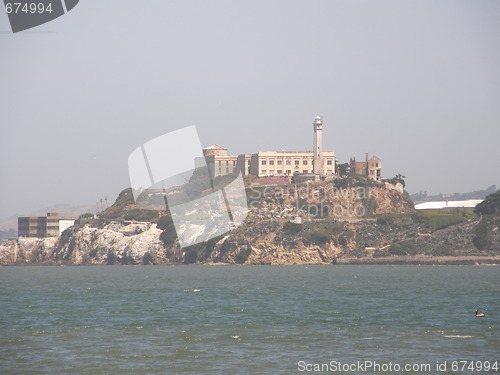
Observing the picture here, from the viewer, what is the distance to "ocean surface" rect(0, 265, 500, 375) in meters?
34.8

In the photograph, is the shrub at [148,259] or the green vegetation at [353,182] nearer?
→ the shrub at [148,259]

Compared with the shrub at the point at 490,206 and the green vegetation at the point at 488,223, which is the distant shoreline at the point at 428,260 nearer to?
the green vegetation at the point at 488,223

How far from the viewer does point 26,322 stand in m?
51.8

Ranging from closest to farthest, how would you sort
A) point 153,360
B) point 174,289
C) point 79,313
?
point 153,360 → point 79,313 → point 174,289

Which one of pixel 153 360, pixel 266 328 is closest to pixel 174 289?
pixel 266 328

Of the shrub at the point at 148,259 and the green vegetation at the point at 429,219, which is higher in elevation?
the green vegetation at the point at 429,219

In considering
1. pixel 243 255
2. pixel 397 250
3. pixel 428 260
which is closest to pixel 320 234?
pixel 397 250

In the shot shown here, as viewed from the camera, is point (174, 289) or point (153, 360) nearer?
point (153, 360)

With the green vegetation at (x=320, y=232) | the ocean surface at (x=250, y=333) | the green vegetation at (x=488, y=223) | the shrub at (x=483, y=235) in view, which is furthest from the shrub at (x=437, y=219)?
the ocean surface at (x=250, y=333)

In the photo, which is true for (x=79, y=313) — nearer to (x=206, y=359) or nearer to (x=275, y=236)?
(x=206, y=359)

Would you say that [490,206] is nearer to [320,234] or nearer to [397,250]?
[397,250]

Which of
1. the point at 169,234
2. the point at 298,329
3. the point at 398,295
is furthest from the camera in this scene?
the point at 169,234

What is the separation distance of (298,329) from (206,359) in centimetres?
1122

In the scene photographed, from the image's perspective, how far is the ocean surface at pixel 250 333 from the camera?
1368 inches
